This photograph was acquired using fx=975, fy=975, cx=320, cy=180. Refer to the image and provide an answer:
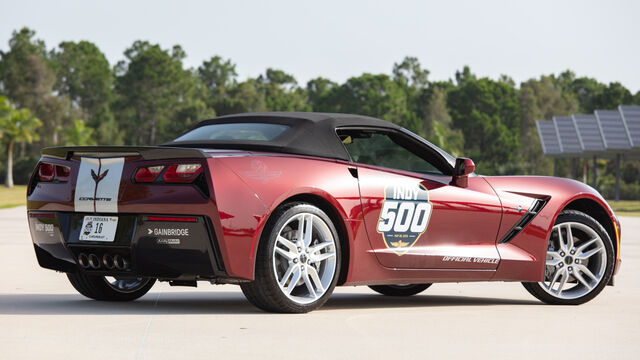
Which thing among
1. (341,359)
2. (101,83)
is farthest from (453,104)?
(341,359)

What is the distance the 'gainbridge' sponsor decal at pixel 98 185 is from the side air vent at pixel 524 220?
2.92 m

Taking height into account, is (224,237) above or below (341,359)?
above

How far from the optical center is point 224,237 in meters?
5.78

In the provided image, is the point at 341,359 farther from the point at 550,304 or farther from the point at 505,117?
the point at 505,117

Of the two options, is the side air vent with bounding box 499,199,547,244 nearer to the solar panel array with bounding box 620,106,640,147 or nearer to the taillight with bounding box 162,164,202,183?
the taillight with bounding box 162,164,202,183

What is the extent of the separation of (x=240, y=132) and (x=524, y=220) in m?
2.29

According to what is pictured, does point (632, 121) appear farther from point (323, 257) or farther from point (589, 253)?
point (323, 257)

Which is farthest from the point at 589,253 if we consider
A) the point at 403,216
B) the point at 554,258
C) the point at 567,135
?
the point at 567,135

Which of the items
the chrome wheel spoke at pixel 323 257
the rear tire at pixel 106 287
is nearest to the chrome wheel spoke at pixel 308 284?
the chrome wheel spoke at pixel 323 257

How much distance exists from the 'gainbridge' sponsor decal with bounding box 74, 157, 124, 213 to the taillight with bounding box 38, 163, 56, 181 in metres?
0.36

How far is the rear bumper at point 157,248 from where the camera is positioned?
5.82 meters

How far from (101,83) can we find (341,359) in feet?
420

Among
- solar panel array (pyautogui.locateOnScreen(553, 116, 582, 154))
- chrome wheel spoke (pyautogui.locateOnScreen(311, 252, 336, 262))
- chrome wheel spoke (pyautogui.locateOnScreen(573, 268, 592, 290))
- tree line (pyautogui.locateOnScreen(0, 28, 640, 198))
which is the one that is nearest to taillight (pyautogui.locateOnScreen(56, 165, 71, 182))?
chrome wheel spoke (pyautogui.locateOnScreen(311, 252, 336, 262))

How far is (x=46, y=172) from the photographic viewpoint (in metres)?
6.59
